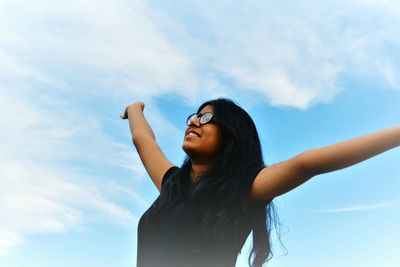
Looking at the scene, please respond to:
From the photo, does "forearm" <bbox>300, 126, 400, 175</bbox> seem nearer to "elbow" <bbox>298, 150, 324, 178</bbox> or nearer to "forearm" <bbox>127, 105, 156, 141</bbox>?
"elbow" <bbox>298, 150, 324, 178</bbox>

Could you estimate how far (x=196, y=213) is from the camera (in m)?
3.88

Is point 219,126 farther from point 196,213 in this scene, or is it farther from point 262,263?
point 262,263

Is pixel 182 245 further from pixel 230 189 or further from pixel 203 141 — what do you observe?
pixel 203 141

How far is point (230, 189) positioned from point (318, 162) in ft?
2.73

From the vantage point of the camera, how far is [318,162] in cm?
329

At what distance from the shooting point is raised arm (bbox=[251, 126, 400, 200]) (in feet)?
10.1

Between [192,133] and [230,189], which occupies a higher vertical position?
[192,133]

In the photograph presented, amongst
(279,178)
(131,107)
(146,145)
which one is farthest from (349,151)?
(131,107)

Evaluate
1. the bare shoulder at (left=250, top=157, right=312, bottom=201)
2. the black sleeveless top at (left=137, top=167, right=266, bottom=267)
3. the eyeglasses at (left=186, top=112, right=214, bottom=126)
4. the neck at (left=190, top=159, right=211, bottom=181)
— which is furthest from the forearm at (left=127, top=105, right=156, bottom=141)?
the bare shoulder at (left=250, top=157, right=312, bottom=201)

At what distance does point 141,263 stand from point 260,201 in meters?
1.06

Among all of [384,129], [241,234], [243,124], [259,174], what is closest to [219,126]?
[243,124]

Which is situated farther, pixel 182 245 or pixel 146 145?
pixel 146 145

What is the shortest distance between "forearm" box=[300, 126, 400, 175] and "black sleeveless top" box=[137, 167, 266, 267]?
0.82m

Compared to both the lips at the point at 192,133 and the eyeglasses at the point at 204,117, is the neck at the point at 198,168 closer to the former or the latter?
the lips at the point at 192,133
